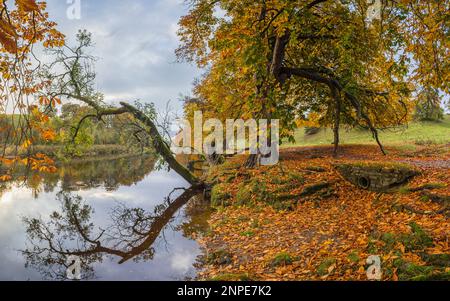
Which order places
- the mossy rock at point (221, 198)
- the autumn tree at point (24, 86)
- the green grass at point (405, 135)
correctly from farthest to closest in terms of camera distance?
the green grass at point (405, 135) → the mossy rock at point (221, 198) → the autumn tree at point (24, 86)

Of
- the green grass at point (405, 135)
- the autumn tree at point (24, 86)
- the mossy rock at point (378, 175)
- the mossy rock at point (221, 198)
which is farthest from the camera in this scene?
the green grass at point (405, 135)

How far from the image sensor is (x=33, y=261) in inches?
310

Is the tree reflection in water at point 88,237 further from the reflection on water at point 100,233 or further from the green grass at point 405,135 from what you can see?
the green grass at point 405,135

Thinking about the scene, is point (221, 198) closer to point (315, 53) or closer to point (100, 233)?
point (100, 233)

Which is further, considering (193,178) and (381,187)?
(193,178)

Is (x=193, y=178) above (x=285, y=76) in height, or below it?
below

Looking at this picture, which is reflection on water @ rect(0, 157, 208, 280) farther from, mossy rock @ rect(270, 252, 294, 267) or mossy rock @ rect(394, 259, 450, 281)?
mossy rock @ rect(394, 259, 450, 281)

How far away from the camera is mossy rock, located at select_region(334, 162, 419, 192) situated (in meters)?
8.85

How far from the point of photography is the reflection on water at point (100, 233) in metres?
7.29

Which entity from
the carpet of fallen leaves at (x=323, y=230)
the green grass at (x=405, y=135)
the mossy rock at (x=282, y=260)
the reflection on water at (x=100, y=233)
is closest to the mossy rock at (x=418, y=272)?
the carpet of fallen leaves at (x=323, y=230)
